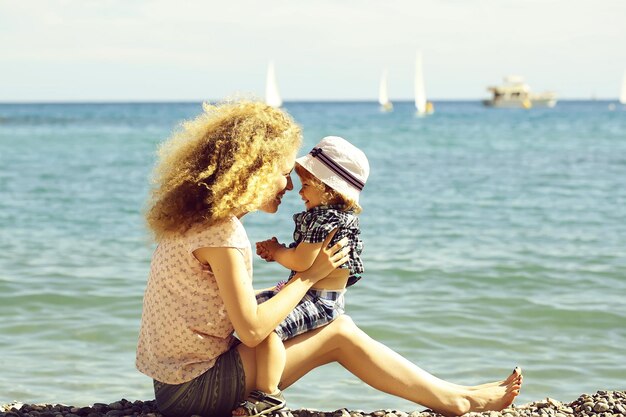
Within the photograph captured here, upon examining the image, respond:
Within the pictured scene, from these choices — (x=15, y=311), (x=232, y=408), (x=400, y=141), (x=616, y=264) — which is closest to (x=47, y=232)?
(x=15, y=311)

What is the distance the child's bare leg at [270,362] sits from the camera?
119 inches

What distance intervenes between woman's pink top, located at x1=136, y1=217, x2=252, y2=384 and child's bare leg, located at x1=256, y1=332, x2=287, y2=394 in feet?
0.44

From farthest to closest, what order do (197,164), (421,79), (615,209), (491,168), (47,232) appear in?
1. (421,79)
2. (491,168)
3. (615,209)
4. (47,232)
5. (197,164)

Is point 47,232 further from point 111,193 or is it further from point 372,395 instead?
point 372,395

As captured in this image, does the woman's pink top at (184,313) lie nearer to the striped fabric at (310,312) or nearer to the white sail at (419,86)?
the striped fabric at (310,312)

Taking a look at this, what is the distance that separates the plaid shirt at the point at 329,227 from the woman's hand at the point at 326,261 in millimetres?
26

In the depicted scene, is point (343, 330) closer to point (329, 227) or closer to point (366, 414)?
point (329, 227)

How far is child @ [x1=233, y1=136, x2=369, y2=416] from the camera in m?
3.04

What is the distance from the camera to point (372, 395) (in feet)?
14.4

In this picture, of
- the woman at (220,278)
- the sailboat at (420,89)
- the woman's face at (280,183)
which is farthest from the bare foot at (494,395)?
the sailboat at (420,89)

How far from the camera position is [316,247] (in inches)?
122

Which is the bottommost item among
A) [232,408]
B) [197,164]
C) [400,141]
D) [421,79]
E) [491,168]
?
[232,408]

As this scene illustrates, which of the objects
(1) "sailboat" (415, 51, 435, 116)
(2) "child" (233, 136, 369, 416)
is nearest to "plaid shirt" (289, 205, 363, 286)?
(2) "child" (233, 136, 369, 416)

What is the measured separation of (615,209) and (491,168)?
5.94 metres
